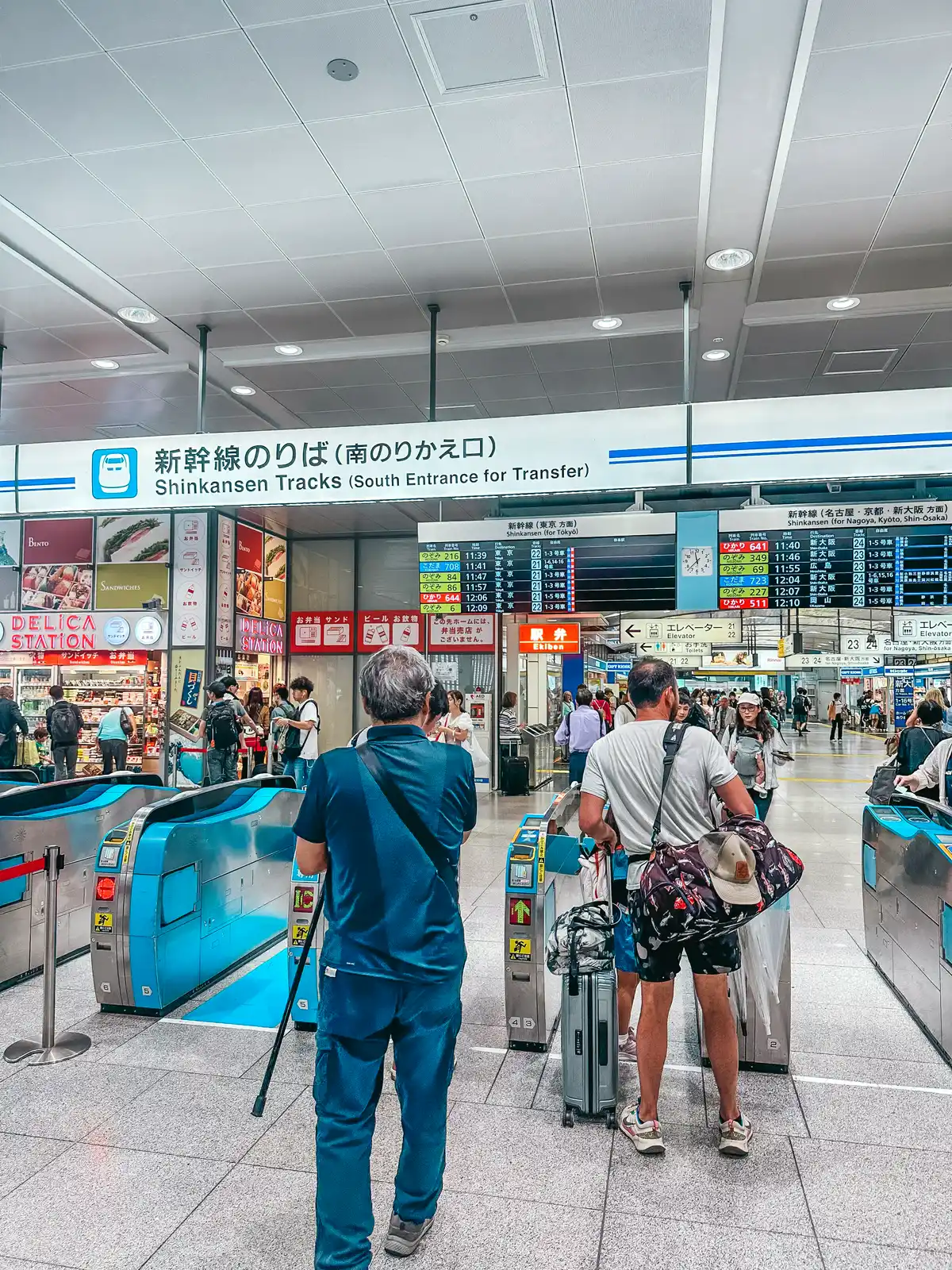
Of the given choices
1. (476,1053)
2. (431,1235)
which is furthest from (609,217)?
(431,1235)

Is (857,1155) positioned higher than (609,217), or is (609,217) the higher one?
(609,217)

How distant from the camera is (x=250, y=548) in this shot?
39.7 ft

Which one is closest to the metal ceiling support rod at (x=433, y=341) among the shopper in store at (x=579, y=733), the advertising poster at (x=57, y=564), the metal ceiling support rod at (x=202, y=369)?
the metal ceiling support rod at (x=202, y=369)

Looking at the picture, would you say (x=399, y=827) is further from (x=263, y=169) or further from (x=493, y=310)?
(x=493, y=310)

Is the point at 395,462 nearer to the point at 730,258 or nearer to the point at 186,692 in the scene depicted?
the point at 730,258

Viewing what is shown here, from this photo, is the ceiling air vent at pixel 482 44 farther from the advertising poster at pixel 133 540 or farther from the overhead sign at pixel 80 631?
the overhead sign at pixel 80 631

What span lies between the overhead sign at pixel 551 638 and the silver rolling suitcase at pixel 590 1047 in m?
9.57

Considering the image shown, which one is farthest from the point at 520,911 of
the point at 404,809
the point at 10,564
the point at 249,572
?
the point at 10,564

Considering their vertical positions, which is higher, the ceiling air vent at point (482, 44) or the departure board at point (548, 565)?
the ceiling air vent at point (482, 44)

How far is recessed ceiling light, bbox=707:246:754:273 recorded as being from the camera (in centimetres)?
471

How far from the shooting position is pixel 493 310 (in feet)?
18.4

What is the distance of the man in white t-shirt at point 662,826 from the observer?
2.83 metres

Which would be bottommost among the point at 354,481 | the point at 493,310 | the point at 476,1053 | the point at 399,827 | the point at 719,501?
the point at 476,1053

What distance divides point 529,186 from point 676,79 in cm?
92
